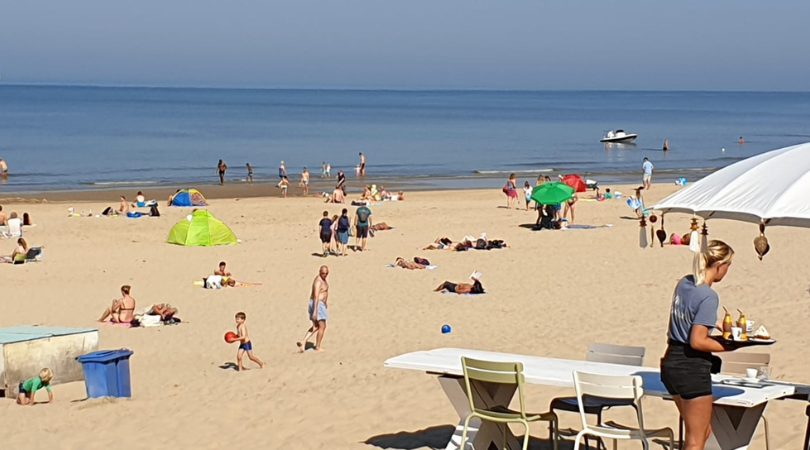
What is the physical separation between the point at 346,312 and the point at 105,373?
5801 mm

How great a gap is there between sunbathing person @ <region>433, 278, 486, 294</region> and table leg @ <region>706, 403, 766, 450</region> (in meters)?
10.8

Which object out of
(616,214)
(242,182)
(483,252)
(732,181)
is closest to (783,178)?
(732,181)

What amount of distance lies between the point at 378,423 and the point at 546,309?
7.29 m

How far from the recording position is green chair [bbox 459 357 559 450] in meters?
6.82

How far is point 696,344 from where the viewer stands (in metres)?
6.01

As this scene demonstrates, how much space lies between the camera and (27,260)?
70.1 feet

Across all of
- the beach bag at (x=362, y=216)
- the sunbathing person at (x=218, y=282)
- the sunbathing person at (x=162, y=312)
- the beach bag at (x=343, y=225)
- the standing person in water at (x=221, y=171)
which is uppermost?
the standing person in water at (x=221, y=171)

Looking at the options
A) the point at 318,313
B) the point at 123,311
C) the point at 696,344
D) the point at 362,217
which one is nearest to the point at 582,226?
the point at 362,217

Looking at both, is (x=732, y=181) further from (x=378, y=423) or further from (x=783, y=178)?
(x=378, y=423)

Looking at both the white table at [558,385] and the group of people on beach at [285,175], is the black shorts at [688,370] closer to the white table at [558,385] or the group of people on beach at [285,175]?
the white table at [558,385]

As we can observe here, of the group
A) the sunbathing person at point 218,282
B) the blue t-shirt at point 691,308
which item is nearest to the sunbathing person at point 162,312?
the sunbathing person at point 218,282

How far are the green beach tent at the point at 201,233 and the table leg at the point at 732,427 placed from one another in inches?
703

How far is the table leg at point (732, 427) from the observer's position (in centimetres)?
664

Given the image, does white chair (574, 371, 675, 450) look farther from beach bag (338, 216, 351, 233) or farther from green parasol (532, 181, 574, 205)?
green parasol (532, 181, 574, 205)
